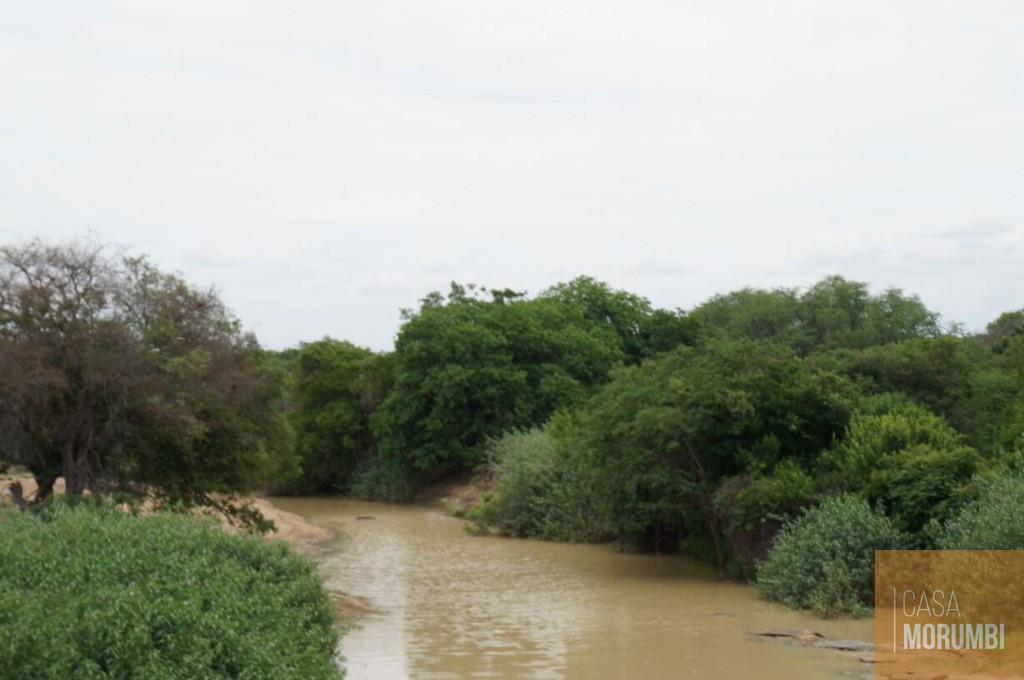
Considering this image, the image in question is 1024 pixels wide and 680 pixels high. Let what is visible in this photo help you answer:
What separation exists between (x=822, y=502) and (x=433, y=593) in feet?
26.2

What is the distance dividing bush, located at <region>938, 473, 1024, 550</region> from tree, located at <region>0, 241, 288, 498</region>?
12138 mm

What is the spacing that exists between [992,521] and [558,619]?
7.47 meters

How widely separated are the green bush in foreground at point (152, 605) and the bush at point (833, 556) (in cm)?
970

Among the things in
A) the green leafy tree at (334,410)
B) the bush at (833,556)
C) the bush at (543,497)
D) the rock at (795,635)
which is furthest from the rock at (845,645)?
the green leafy tree at (334,410)

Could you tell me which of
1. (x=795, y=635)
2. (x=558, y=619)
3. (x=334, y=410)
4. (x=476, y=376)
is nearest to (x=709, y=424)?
(x=558, y=619)

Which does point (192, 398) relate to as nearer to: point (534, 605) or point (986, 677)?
point (534, 605)

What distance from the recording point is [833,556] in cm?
1914

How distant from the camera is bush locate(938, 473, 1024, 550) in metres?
15.3

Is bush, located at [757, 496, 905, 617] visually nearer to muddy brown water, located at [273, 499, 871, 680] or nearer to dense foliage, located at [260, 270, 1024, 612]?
dense foliage, located at [260, 270, 1024, 612]

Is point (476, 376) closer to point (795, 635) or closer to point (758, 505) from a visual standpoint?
point (758, 505)

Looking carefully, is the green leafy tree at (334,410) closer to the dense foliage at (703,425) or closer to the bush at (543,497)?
the dense foliage at (703,425)

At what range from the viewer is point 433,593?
2302 centimetres

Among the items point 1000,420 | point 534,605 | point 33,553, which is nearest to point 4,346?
point 33,553

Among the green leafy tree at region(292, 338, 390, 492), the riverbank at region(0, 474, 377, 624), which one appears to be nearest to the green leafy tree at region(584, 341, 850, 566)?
the riverbank at region(0, 474, 377, 624)
